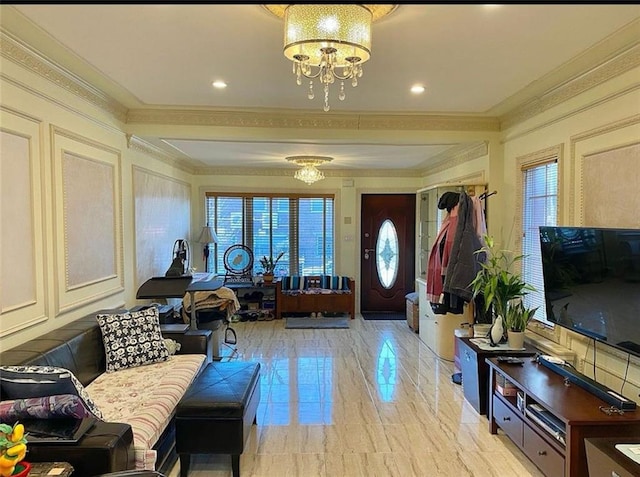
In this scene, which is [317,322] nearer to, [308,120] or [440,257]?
[440,257]

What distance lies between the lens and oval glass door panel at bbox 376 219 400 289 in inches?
299

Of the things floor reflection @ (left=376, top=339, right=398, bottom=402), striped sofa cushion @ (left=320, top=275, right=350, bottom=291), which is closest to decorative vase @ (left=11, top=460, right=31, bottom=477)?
floor reflection @ (left=376, top=339, right=398, bottom=402)

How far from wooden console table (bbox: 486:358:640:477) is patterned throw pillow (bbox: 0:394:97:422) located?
96.4 inches

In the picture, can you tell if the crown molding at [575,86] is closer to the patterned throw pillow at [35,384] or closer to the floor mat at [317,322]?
the patterned throw pillow at [35,384]

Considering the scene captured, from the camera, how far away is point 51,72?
2855mm

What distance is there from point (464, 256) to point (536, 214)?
2.29 feet

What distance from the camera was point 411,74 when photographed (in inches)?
120

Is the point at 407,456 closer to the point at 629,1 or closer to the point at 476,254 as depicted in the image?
the point at 476,254

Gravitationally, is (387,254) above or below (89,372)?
above

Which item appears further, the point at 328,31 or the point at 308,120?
the point at 308,120

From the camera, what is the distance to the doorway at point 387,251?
7.56 metres

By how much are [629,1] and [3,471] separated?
2.64m

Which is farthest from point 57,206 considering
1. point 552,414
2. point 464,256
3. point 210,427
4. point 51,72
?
point 552,414

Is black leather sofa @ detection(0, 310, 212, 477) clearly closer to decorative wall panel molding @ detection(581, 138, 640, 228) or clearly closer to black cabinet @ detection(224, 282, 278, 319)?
decorative wall panel molding @ detection(581, 138, 640, 228)
